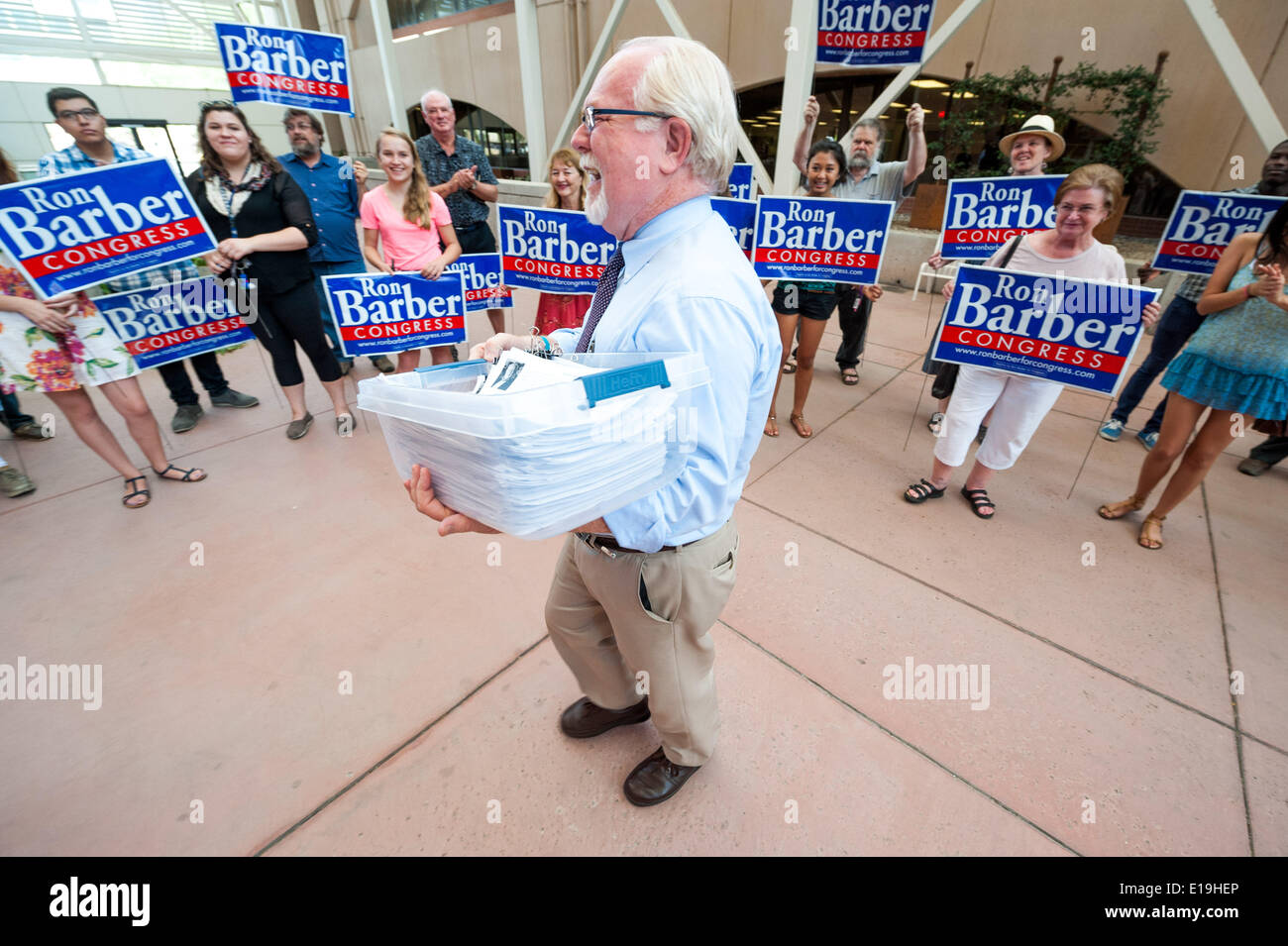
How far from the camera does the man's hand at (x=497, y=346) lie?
1267 millimetres

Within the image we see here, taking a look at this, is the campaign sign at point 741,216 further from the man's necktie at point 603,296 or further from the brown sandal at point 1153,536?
the man's necktie at point 603,296

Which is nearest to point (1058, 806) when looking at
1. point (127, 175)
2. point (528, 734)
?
point (528, 734)

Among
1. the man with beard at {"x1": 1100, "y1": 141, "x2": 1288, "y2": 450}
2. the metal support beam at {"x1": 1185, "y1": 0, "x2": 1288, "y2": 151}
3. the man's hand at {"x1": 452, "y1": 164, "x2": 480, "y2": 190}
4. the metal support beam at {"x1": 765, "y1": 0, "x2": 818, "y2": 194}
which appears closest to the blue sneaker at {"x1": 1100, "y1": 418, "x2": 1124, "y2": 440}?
the man with beard at {"x1": 1100, "y1": 141, "x2": 1288, "y2": 450}

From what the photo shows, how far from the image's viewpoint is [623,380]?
840 mm

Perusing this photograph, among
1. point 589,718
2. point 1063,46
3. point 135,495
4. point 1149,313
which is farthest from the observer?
point 1063,46

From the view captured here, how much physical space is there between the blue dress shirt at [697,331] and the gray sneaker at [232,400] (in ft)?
14.5

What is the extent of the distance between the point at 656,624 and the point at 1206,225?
4653mm

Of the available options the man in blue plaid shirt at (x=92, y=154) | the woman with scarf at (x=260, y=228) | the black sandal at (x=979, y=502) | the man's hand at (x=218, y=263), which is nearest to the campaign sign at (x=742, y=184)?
Answer: the black sandal at (x=979, y=502)

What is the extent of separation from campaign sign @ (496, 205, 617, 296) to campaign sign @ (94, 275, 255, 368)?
184 cm

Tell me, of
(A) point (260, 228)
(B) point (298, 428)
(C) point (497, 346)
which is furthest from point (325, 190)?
(C) point (497, 346)

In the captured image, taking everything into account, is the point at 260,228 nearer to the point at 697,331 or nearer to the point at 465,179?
the point at 465,179

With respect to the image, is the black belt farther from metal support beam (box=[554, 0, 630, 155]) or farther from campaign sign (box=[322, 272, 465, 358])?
metal support beam (box=[554, 0, 630, 155])
